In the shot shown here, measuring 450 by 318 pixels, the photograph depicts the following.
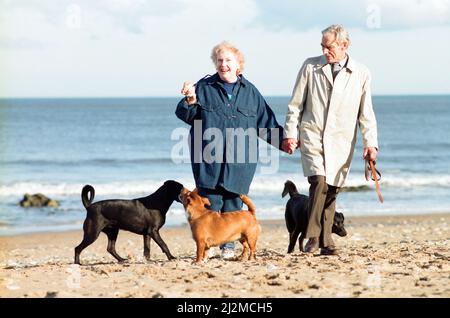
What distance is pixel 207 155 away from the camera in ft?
24.1

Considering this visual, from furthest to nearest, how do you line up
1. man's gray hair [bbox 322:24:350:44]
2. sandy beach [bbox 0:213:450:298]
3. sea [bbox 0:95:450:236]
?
1. sea [bbox 0:95:450:236]
2. man's gray hair [bbox 322:24:350:44]
3. sandy beach [bbox 0:213:450:298]

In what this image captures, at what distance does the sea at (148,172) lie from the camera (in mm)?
17344

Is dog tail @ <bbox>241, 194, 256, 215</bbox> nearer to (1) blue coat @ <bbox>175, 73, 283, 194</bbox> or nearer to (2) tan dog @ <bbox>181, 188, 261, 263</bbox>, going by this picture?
(2) tan dog @ <bbox>181, 188, 261, 263</bbox>

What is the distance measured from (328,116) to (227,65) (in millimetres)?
1030

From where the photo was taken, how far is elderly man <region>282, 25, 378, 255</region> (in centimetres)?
718

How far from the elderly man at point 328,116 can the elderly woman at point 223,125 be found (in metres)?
0.35

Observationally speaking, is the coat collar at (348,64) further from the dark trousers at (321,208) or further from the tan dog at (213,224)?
the tan dog at (213,224)

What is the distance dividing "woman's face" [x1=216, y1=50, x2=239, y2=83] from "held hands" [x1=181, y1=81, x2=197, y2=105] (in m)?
0.30

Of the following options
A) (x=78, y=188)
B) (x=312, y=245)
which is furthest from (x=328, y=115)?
(x=78, y=188)

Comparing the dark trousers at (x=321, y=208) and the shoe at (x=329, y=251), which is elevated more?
the dark trousers at (x=321, y=208)

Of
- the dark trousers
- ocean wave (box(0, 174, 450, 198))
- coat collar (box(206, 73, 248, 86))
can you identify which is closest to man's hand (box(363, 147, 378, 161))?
the dark trousers

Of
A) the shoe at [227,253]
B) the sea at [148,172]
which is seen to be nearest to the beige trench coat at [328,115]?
the shoe at [227,253]
